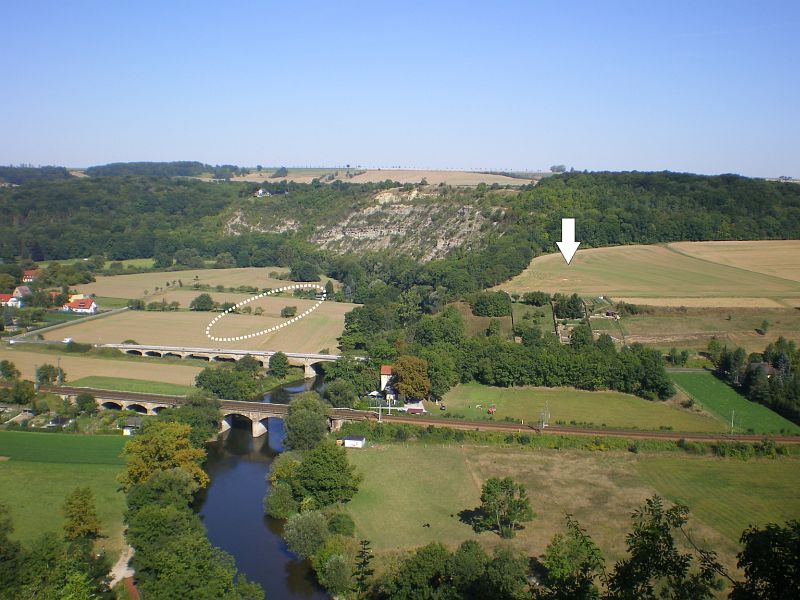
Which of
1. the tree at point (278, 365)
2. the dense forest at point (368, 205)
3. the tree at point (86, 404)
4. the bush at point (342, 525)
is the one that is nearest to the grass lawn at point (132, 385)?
the tree at point (86, 404)

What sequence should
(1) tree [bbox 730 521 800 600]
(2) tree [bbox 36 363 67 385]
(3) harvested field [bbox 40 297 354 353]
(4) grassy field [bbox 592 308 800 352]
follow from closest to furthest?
(1) tree [bbox 730 521 800 600], (2) tree [bbox 36 363 67 385], (4) grassy field [bbox 592 308 800 352], (3) harvested field [bbox 40 297 354 353]

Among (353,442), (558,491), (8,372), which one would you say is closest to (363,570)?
(558,491)

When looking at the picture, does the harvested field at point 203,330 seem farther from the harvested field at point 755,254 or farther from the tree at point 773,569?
the tree at point 773,569

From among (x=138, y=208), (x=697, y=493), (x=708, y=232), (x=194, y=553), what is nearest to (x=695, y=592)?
(x=194, y=553)

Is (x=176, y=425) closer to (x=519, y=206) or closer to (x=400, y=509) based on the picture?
(x=400, y=509)

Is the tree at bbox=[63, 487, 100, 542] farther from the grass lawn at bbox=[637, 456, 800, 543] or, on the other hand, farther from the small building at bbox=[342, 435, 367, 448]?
the grass lawn at bbox=[637, 456, 800, 543]

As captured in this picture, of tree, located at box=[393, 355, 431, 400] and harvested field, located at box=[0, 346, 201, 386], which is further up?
tree, located at box=[393, 355, 431, 400]

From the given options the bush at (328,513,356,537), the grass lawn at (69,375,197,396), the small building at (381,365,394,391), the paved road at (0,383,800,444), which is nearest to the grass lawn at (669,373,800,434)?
the paved road at (0,383,800,444)

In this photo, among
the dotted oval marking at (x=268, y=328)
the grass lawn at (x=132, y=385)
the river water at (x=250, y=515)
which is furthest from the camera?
the dotted oval marking at (x=268, y=328)
